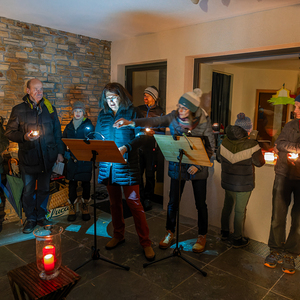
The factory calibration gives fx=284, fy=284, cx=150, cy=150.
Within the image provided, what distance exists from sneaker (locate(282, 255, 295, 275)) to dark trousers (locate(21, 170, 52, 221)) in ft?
9.27

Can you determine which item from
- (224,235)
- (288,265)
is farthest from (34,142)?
(288,265)

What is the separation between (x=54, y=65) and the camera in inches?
171

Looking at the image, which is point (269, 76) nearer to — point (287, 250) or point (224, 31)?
point (224, 31)

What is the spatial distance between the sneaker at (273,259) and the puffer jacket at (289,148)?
0.80m

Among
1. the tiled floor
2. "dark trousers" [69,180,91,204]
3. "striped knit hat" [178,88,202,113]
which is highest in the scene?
"striped knit hat" [178,88,202,113]

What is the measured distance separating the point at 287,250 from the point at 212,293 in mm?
960

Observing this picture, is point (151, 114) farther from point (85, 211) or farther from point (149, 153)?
point (85, 211)

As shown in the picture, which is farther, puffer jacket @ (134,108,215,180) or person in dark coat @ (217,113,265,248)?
person in dark coat @ (217,113,265,248)

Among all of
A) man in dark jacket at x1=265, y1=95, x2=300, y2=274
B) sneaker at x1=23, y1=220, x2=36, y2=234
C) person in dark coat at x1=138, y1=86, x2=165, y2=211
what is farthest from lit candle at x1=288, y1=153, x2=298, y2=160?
sneaker at x1=23, y1=220, x2=36, y2=234

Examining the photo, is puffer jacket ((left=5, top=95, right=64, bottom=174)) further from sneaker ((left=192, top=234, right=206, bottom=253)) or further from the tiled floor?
sneaker ((left=192, top=234, right=206, bottom=253))

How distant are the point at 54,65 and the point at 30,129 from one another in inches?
56.0

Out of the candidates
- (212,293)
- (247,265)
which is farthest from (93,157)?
(247,265)

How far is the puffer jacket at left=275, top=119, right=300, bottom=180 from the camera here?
2588mm

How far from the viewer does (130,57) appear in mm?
4727
